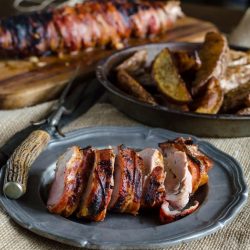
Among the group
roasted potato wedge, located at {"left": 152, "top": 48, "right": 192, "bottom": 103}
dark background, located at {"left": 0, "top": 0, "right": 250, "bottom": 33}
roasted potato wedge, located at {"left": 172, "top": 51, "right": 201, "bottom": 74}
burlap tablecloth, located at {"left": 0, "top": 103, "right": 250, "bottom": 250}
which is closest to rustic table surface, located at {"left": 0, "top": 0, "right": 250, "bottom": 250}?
burlap tablecloth, located at {"left": 0, "top": 103, "right": 250, "bottom": 250}

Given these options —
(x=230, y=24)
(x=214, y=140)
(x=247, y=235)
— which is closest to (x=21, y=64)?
(x=214, y=140)

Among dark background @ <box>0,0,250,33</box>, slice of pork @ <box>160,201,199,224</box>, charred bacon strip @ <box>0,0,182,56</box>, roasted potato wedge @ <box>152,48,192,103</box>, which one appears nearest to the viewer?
slice of pork @ <box>160,201,199,224</box>

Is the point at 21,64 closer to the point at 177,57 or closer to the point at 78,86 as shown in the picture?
the point at 78,86

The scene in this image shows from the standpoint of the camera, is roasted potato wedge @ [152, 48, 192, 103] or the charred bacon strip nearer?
roasted potato wedge @ [152, 48, 192, 103]

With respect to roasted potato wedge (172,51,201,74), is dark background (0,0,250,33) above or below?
below

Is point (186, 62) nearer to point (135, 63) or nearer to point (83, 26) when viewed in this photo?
point (135, 63)

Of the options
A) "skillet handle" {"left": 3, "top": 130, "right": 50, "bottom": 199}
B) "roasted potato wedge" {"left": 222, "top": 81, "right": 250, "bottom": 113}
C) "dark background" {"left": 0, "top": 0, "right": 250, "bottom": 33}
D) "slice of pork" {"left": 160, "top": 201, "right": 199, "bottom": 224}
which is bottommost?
"dark background" {"left": 0, "top": 0, "right": 250, "bottom": 33}

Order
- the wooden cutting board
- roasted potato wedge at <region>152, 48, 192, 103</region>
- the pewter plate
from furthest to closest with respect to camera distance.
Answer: the wooden cutting board
roasted potato wedge at <region>152, 48, 192, 103</region>
the pewter plate

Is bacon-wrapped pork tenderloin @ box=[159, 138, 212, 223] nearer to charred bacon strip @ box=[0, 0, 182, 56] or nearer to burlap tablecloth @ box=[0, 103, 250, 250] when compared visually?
burlap tablecloth @ box=[0, 103, 250, 250]
